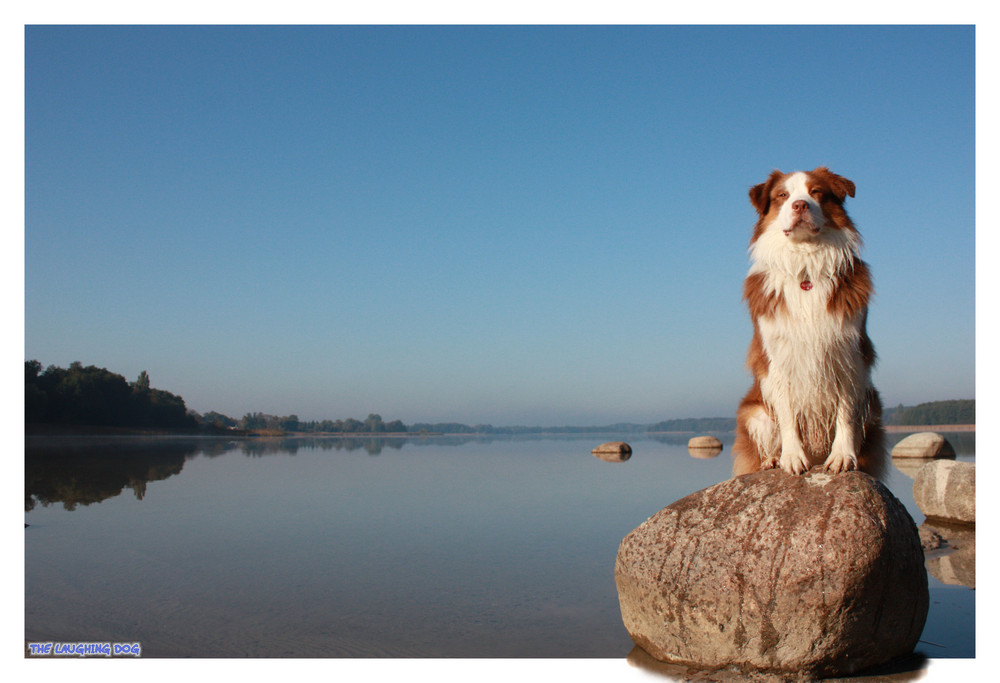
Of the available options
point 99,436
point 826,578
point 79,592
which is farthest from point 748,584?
point 99,436

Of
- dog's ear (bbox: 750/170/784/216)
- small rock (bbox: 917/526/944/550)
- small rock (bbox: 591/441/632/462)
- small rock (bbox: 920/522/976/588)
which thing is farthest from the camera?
small rock (bbox: 591/441/632/462)

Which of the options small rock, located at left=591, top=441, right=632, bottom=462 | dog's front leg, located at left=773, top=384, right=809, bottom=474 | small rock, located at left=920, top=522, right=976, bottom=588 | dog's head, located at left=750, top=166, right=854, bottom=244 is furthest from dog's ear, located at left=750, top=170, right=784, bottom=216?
small rock, located at left=591, top=441, right=632, bottom=462

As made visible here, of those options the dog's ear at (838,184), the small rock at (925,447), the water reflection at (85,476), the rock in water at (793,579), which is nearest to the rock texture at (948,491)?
the rock in water at (793,579)

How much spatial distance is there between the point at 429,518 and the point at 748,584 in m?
10.5

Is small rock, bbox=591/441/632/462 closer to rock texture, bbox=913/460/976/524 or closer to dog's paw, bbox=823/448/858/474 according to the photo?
rock texture, bbox=913/460/976/524

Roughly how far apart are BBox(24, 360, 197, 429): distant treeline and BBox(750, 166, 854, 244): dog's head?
1924 inches

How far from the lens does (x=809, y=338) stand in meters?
5.41

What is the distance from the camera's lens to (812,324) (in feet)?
17.7

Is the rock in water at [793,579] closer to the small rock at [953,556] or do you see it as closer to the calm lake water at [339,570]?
the calm lake water at [339,570]

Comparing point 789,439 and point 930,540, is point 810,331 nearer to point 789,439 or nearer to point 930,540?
point 789,439

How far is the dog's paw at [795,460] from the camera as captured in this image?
5.69 metres

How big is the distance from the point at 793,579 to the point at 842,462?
1072 millimetres

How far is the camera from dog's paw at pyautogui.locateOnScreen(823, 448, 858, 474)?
222 inches

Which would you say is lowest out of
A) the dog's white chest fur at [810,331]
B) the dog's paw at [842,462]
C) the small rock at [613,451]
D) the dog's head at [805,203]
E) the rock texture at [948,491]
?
the small rock at [613,451]
